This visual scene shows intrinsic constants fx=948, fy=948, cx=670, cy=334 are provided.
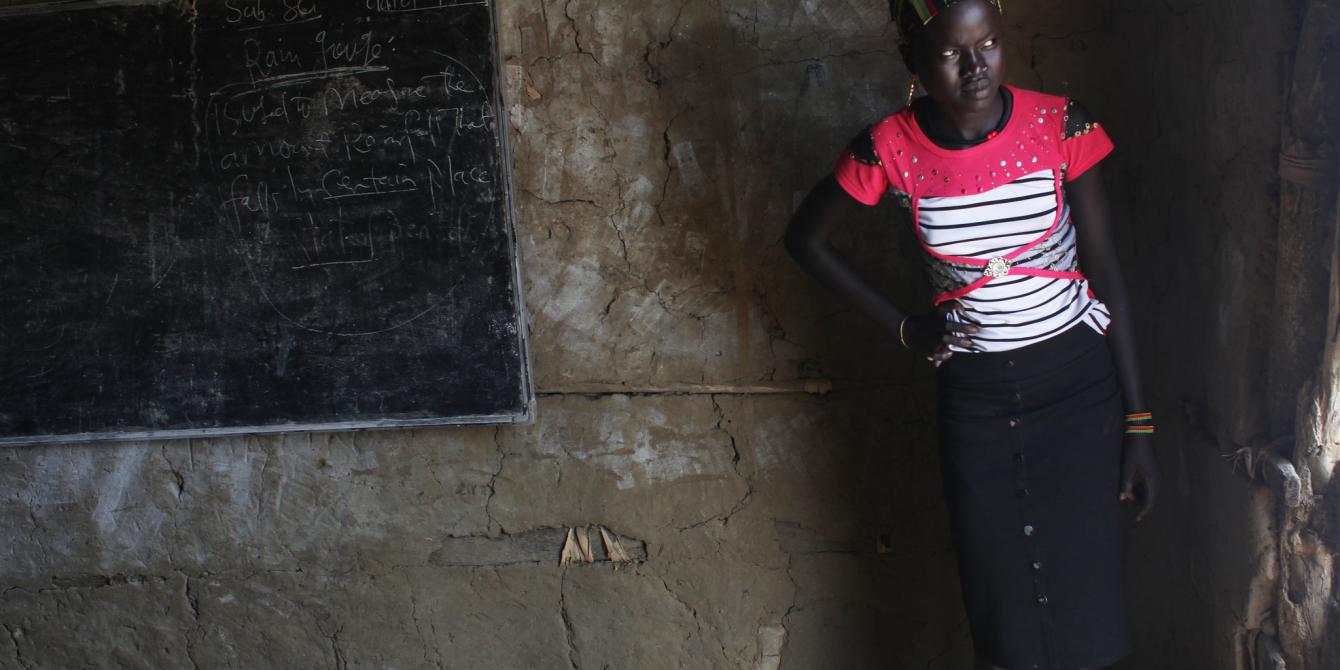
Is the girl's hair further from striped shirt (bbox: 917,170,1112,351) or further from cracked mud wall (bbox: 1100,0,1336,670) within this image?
cracked mud wall (bbox: 1100,0,1336,670)

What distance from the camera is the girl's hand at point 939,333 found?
6.39 feet

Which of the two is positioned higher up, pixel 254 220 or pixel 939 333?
pixel 254 220

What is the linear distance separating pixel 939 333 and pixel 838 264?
0.89 ft

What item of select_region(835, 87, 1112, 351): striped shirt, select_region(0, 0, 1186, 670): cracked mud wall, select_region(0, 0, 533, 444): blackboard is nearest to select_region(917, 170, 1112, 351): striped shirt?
select_region(835, 87, 1112, 351): striped shirt

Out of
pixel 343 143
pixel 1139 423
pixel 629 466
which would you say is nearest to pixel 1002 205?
pixel 1139 423

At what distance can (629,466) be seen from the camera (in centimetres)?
271

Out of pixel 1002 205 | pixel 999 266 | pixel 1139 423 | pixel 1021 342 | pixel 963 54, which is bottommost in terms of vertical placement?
pixel 1139 423

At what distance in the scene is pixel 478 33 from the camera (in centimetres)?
248

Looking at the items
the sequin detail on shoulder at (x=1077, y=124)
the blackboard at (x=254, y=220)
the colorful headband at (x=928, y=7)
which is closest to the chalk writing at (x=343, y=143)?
the blackboard at (x=254, y=220)

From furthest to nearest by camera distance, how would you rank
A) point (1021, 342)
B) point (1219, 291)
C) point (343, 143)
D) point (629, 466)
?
point (629, 466) < point (343, 143) < point (1219, 291) < point (1021, 342)

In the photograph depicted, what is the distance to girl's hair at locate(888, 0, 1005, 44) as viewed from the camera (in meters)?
1.72

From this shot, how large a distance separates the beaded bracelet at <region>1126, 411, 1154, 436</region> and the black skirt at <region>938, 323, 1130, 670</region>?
0.10 feet

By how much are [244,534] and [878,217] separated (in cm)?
205

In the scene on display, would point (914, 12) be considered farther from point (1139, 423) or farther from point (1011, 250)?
point (1139, 423)
